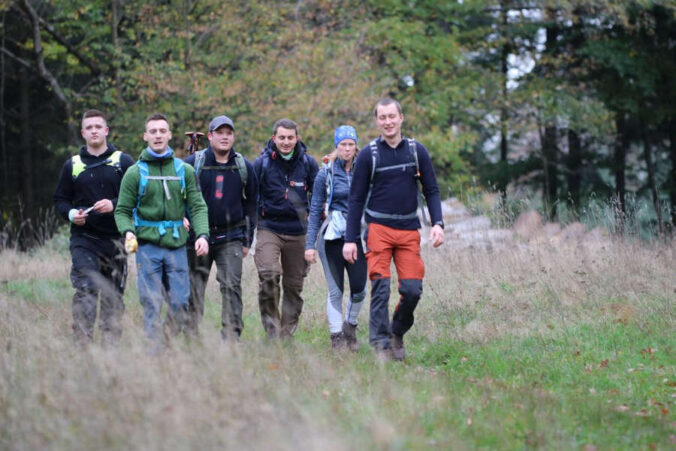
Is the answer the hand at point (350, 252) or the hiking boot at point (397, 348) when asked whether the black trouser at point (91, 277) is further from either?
the hiking boot at point (397, 348)

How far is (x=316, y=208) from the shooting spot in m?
7.73

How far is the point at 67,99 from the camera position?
2122cm

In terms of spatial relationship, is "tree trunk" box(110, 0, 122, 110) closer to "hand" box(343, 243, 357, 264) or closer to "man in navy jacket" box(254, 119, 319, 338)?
"man in navy jacket" box(254, 119, 319, 338)

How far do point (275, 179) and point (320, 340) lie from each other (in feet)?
5.94

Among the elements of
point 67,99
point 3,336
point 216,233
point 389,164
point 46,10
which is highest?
point 46,10

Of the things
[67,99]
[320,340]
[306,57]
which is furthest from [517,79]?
[320,340]

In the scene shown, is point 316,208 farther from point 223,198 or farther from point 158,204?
point 158,204

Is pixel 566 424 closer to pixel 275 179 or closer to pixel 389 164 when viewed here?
pixel 389 164

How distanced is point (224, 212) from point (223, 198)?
0.41 feet

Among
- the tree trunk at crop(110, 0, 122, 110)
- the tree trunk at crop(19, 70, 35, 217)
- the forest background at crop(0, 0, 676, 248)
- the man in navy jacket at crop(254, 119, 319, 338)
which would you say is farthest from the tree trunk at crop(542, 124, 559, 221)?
the man in navy jacket at crop(254, 119, 319, 338)

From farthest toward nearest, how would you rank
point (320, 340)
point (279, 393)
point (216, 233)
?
1. point (320, 340)
2. point (216, 233)
3. point (279, 393)

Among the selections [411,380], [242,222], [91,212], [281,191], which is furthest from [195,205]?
[411,380]

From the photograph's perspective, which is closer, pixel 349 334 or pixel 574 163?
pixel 349 334

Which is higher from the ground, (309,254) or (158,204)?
(158,204)
